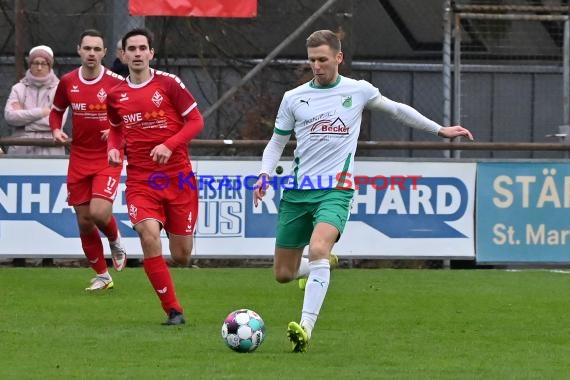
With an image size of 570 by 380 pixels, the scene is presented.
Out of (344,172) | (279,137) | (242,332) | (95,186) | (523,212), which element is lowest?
(242,332)

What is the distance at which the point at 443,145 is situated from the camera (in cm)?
1591

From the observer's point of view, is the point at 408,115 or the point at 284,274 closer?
the point at 408,115

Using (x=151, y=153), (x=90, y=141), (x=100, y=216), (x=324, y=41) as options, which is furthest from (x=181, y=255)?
(x=90, y=141)

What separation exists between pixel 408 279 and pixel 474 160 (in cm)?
188

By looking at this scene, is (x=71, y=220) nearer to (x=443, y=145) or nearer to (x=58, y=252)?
(x=58, y=252)

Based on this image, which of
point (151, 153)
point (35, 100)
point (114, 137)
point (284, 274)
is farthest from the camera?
point (35, 100)

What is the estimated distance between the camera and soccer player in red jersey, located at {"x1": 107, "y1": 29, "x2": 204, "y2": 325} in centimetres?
1016

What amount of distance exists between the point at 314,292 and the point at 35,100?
7157 millimetres

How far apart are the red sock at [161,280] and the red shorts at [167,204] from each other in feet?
1.01

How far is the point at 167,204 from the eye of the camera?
10469 mm

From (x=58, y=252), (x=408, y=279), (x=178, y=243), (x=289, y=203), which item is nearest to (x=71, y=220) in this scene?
(x=58, y=252)

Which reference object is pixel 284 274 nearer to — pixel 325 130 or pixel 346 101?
pixel 325 130

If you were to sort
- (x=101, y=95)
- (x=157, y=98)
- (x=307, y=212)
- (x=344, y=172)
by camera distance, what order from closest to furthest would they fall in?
(x=344, y=172)
(x=307, y=212)
(x=157, y=98)
(x=101, y=95)

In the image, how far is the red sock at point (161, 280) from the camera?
10109 millimetres
